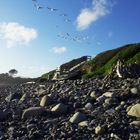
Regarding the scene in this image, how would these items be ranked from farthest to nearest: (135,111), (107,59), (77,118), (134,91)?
(107,59) < (134,91) < (77,118) < (135,111)

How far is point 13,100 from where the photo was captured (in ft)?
69.7

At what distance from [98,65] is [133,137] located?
92.2 ft

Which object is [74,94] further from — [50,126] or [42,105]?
[50,126]

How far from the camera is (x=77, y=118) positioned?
1384 centimetres

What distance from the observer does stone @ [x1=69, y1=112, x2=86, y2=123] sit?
1373 cm

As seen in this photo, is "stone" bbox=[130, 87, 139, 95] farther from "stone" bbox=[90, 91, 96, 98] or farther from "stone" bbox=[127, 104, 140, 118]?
"stone" bbox=[127, 104, 140, 118]

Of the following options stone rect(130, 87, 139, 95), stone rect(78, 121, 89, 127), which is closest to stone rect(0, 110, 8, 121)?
stone rect(78, 121, 89, 127)

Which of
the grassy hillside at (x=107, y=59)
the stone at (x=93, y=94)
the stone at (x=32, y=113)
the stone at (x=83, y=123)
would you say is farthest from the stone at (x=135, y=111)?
the grassy hillside at (x=107, y=59)

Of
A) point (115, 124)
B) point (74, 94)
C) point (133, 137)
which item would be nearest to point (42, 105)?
point (74, 94)

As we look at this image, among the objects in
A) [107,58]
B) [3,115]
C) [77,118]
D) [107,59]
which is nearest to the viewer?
[77,118]

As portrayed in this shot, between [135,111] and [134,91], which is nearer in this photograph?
[135,111]

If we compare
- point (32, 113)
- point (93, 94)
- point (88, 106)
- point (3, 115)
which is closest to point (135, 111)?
point (88, 106)

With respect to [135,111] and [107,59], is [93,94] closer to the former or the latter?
[135,111]

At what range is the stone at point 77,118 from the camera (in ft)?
45.0
